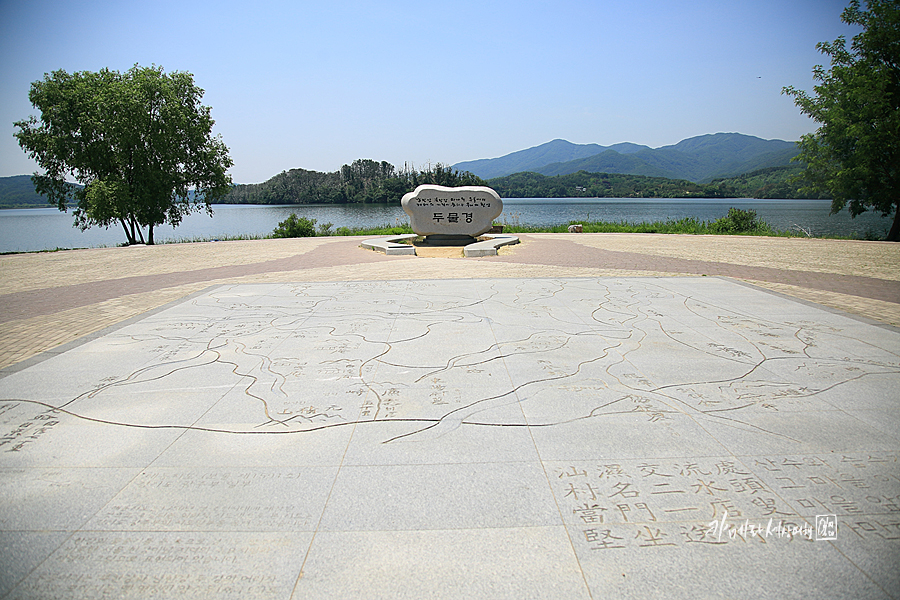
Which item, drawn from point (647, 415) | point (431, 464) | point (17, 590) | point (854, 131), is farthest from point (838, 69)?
point (17, 590)

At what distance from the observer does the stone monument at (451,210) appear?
15.2 m

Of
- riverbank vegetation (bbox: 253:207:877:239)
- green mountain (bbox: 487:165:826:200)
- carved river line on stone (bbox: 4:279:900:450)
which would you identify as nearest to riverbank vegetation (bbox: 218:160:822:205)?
green mountain (bbox: 487:165:826:200)

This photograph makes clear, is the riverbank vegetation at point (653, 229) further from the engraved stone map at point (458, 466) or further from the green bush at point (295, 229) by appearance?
the engraved stone map at point (458, 466)

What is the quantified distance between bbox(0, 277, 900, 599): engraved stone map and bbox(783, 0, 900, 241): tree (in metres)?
18.1

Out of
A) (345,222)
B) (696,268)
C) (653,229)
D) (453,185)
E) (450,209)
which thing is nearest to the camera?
(696,268)

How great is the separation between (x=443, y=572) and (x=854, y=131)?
74.0 feet

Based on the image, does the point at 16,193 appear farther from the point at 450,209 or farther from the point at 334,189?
the point at 450,209

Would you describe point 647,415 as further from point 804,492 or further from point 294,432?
point 294,432

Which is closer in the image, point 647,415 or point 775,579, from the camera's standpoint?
point 775,579

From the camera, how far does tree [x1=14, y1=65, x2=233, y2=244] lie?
19.5m

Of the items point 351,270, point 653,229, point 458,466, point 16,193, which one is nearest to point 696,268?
point 351,270

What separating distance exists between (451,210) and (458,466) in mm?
13434

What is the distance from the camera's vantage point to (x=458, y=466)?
251 centimetres

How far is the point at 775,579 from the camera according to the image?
172 centimetres
